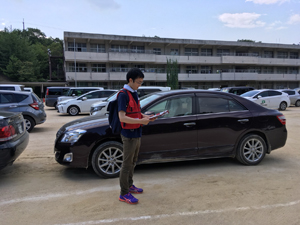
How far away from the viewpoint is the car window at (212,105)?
455 cm

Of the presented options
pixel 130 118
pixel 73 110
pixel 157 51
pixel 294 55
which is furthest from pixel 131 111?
pixel 294 55

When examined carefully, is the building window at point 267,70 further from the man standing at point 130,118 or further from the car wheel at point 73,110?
the man standing at point 130,118

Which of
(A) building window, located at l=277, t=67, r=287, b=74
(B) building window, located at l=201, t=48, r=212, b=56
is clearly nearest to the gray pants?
(B) building window, located at l=201, t=48, r=212, b=56

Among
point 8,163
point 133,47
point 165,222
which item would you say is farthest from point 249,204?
point 133,47

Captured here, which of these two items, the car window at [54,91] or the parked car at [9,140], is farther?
the car window at [54,91]

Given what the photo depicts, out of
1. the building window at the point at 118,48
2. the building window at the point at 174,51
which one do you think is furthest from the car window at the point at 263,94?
the building window at the point at 118,48

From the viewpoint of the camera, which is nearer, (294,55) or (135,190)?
(135,190)

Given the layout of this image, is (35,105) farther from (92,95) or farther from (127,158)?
(127,158)

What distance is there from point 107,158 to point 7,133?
1.78m

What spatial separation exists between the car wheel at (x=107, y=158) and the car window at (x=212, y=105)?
71.0 inches

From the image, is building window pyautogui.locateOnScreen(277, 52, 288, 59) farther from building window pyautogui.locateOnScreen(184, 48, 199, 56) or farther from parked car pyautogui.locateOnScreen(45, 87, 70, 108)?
parked car pyautogui.locateOnScreen(45, 87, 70, 108)

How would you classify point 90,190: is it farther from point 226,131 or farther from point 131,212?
point 226,131

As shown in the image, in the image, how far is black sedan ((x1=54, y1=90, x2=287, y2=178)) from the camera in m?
4.01

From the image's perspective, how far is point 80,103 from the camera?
14562mm
